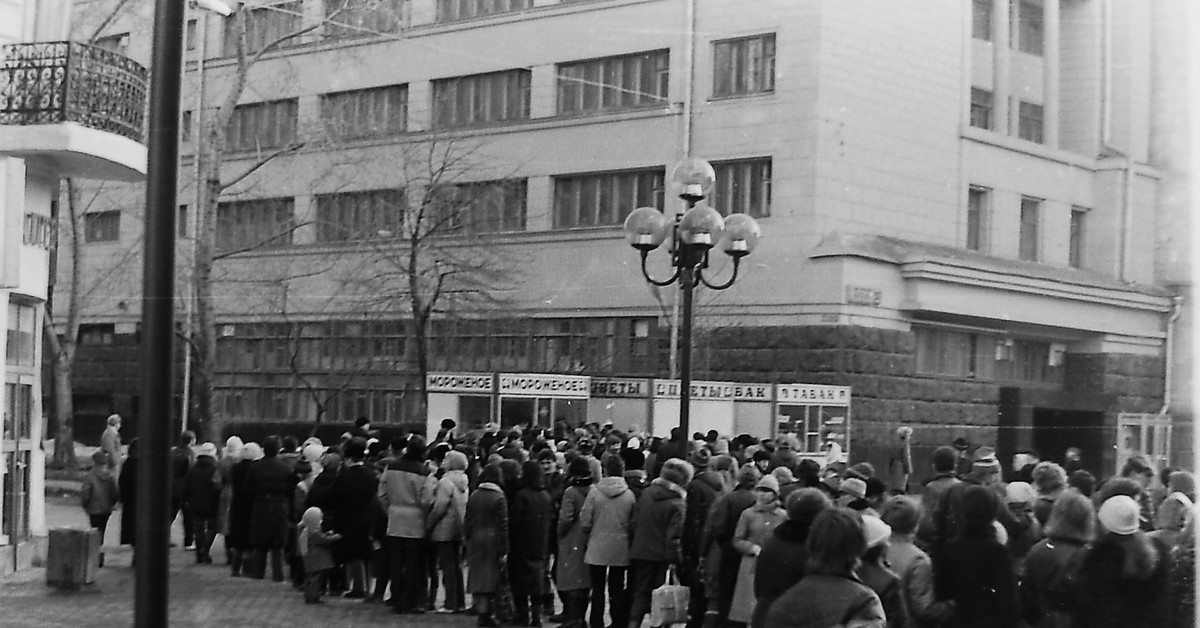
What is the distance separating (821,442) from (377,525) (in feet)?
33.5

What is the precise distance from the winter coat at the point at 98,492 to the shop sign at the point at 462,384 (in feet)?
21.3

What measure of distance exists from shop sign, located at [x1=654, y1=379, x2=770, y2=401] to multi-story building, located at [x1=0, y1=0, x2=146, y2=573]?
365 inches

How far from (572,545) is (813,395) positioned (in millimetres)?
10282

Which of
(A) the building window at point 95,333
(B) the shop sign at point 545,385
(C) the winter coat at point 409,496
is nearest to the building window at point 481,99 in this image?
(B) the shop sign at point 545,385

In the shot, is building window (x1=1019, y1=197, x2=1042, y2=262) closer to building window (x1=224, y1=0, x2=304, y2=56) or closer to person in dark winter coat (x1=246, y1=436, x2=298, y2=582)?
person in dark winter coat (x1=246, y1=436, x2=298, y2=582)

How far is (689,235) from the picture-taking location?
1285 centimetres

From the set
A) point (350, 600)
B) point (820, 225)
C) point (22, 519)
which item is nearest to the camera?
point (350, 600)

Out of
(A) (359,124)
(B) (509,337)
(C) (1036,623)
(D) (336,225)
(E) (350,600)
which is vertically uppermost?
(A) (359,124)

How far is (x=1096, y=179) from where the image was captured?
16922 mm

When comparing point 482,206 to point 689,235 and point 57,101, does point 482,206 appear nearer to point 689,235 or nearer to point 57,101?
point 689,235

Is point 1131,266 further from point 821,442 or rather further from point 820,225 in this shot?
point 821,442

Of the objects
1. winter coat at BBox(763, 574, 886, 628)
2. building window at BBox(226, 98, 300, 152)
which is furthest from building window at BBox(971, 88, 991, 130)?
winter coat at BBox(763, 574, 886, 628)

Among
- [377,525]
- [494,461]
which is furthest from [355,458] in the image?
[494,461]

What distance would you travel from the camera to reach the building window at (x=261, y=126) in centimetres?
1958
